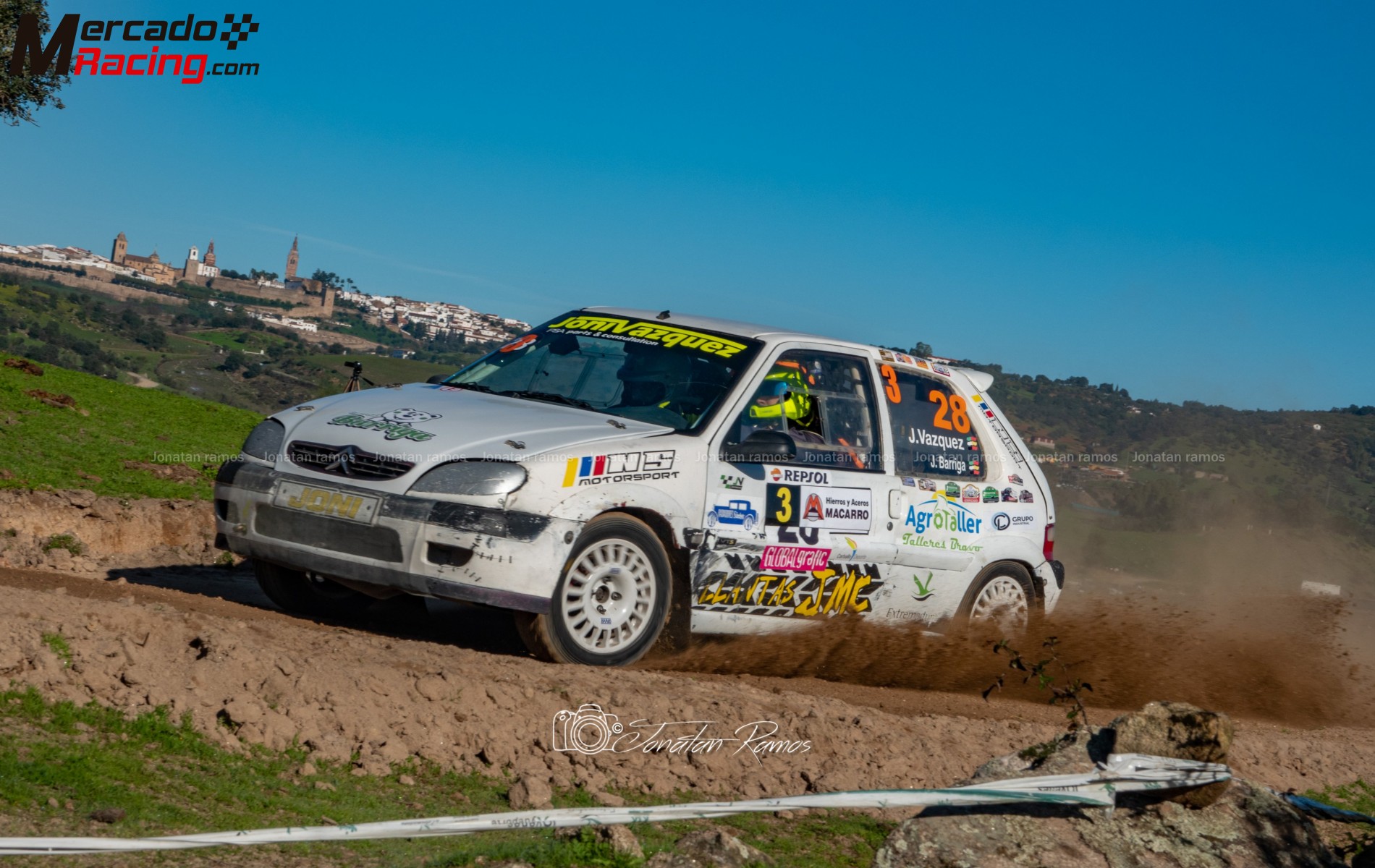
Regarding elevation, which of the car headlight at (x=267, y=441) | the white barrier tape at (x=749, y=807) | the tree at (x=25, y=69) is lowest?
the white barrier tape at (x=749, y=807)

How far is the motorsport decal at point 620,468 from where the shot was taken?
5.95 m

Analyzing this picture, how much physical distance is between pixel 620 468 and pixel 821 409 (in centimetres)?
163

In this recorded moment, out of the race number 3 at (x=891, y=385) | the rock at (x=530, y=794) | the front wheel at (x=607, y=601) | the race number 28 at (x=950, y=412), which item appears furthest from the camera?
the race number 28 at (x=950, y=412)

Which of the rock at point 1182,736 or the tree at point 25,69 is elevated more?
the tree at point 25,69

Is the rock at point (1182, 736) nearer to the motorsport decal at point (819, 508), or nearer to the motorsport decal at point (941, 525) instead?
the motorsport decal at point (819, 508)

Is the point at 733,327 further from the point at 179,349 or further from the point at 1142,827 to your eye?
the point at 179,349

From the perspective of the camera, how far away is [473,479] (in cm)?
578

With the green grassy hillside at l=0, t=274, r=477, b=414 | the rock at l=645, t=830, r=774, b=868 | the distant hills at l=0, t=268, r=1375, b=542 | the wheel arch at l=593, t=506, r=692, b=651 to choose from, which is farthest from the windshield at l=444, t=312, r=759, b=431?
the green grassy hillside at l=0, t=274, r=477, b=414

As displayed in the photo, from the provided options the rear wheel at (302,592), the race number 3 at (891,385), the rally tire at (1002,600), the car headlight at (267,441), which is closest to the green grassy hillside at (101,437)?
the rear wheel at (302,592)

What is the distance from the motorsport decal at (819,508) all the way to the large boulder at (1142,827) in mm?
3234

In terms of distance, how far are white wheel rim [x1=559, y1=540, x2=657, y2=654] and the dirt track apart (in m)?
0.37

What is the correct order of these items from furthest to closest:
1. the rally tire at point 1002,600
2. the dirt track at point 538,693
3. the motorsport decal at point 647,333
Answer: the rally tire at point 1002,600, the motorsport decal at point 647,333, the dirt track at point 538,693

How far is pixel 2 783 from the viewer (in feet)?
11.8

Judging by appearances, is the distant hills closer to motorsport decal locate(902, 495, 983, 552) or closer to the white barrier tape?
motorsport decal locate(902, 495, 983, 552)
